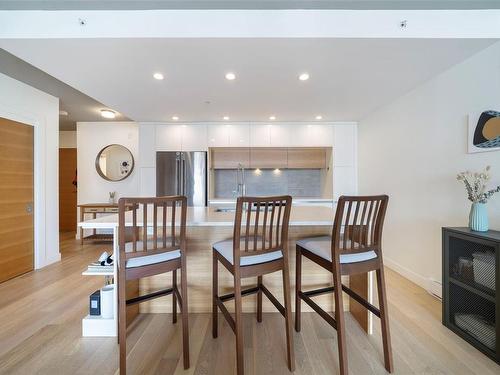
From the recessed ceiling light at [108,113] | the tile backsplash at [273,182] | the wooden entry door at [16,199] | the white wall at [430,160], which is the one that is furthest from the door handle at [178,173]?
the white wall at [430,160]

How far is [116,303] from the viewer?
1.80 meters

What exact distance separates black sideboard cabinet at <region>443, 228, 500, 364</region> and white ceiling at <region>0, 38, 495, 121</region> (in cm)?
157

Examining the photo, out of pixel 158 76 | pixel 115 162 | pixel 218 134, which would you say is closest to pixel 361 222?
pixel 158 76

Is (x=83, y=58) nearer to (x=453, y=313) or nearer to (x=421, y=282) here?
(x=453, y=313)

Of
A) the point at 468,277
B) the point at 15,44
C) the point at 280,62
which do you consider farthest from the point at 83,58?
the point at 468,277

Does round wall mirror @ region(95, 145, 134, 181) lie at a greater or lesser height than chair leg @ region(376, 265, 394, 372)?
greater

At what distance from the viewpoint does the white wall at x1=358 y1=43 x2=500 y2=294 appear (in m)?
2.10

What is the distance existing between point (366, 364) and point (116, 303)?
1786 millimetres

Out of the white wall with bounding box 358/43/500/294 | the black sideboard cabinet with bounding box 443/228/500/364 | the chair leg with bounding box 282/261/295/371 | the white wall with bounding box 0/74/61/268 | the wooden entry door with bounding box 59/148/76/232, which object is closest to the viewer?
the chair leg with bounding box 282/261/295/371

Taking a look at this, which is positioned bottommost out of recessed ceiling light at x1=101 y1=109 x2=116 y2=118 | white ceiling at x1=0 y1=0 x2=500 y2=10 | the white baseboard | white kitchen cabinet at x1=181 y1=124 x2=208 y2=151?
the white baseboard

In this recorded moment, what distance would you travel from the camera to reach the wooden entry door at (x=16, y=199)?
293 centimetres

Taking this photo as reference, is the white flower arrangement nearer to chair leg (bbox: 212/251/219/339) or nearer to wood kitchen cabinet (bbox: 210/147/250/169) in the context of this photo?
chair leg (bbox: 212/251/219/339)

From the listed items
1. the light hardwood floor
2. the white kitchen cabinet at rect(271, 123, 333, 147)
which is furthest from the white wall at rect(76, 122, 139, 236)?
the light hardwood floor

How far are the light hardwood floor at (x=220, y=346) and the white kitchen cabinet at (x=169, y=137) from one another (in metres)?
2.67
